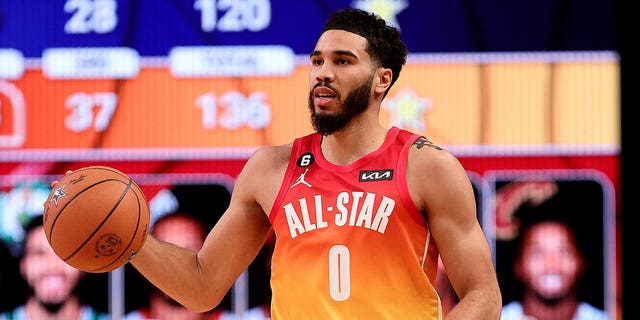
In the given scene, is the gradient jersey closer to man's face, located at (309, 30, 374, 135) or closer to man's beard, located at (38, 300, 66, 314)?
man's face, located at (309, 30, 374, 135)

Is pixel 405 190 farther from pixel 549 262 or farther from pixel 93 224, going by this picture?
pixel 549 262

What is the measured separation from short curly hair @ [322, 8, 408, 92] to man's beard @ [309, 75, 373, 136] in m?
0.10

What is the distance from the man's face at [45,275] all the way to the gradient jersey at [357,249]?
242 cm

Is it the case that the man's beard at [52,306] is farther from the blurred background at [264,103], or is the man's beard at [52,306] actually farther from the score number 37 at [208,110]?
the score number 37 at [208,110]

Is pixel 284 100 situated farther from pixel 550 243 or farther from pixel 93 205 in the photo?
pixel 93 205

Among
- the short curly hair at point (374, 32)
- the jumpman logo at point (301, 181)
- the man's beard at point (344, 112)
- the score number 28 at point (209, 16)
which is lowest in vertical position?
the jumpman logo at point (301, 181)

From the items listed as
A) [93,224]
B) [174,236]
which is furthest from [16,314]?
[93,224]

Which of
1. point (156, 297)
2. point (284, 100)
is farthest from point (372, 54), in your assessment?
point (156, 297)

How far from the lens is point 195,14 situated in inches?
218

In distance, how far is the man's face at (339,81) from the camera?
10.7ft

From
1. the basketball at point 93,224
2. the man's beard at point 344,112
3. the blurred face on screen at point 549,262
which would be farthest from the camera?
the blurred face on screen at point 549,262

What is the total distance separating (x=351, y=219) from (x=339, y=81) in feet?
1.28

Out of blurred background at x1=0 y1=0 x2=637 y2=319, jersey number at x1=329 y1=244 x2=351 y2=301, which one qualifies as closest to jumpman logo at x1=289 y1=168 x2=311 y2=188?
jersey number at x1=329 y1=244 x2=351 y2=301

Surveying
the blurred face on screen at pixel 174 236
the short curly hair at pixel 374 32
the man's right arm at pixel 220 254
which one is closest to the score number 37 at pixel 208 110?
the blurred face on screen at pixel 174 236
